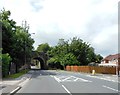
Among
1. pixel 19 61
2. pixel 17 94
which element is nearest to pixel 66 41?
pixel 19 61

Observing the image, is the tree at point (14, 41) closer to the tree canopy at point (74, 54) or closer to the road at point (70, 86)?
the road at point (70, 86)

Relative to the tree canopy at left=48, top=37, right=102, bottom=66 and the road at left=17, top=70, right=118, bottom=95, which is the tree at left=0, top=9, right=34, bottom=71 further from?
the tree canopy at left=48, top=37, right=102, bottom=66

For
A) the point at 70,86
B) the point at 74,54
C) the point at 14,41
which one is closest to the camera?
the point at 70,86

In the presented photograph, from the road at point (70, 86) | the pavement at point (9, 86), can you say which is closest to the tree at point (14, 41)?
the road at point (70, 86)

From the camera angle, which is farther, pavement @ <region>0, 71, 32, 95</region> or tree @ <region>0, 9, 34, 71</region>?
tree @ <region>0, 9, 34, 71</region>

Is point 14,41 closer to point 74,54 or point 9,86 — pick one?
point 9,86

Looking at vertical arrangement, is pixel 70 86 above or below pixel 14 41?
below

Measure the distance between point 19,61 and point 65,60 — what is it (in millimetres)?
46555

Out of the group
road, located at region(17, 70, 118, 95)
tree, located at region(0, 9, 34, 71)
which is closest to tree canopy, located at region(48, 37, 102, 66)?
tree, located at region(0, 9, 34, 71)

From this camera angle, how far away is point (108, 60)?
124 m

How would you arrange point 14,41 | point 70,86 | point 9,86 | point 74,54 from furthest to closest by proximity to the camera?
point 74,54 < point 14,41 < point 70,86 < point 9,86

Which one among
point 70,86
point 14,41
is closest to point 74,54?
point 14,41

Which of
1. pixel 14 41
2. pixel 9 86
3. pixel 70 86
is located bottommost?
pixel 70 86

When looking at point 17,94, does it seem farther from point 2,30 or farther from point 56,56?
point 56,56
